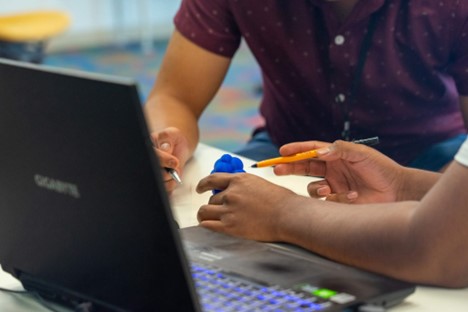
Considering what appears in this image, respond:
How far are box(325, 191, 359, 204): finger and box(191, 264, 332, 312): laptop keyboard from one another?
0.40m

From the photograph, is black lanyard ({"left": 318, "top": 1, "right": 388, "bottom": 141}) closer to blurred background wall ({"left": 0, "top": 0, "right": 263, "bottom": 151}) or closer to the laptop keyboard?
the laptop keyboard

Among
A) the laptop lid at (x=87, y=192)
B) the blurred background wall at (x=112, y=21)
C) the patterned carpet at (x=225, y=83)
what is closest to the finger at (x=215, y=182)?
the laptop lid at (x=87, y=192)

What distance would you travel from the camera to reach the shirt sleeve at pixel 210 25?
6.60 ft

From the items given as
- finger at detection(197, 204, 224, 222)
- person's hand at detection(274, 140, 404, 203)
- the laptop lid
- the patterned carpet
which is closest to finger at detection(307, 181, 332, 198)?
person's hand at detection(274, 140, 404, 203)

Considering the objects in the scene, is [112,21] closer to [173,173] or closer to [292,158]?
[173,173]

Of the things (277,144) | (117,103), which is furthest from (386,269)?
(277,144)

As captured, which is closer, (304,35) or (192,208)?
(192,208)

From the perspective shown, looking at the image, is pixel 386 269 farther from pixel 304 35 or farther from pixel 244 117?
pixel 244 117

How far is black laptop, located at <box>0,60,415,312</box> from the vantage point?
886 mm

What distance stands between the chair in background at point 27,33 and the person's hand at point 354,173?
10.2ft

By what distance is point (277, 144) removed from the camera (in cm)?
214

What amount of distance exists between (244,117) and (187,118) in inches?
117

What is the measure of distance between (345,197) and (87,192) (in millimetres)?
589

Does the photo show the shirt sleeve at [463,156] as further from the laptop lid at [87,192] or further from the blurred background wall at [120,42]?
the blurred background wall at [120,42]
